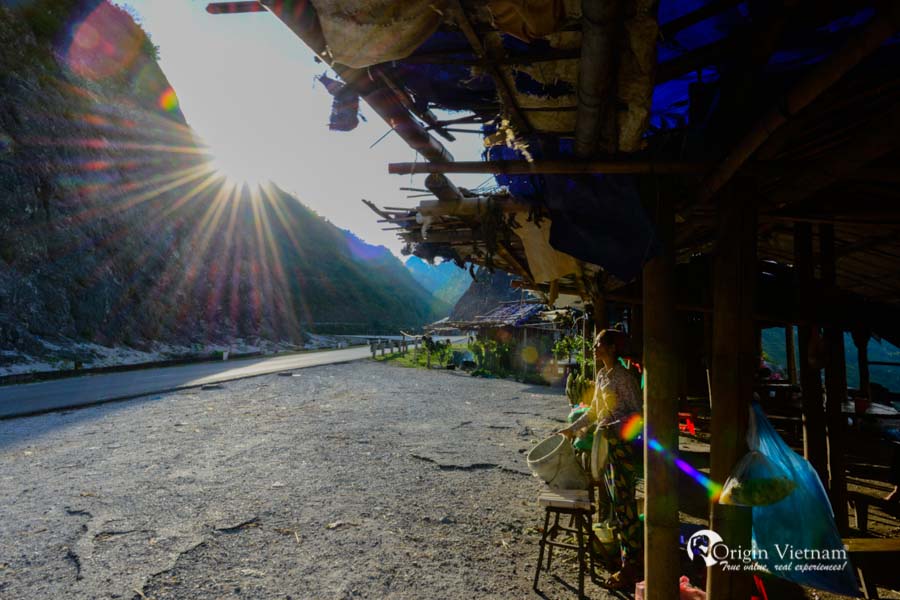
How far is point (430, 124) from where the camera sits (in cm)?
321

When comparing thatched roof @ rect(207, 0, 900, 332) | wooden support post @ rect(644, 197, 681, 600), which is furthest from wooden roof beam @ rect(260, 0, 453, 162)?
wooden support post @ rect(644, 197, 681, 600)

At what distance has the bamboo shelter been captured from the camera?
5.84 ft

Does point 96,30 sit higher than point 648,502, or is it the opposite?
point 96,30

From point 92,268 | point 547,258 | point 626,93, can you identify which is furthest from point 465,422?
point 92,268

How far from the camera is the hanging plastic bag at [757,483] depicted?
8.27ft

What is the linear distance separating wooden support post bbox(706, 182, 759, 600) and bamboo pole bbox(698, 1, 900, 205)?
0.32 m

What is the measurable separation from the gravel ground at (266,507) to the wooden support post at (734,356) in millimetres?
1499

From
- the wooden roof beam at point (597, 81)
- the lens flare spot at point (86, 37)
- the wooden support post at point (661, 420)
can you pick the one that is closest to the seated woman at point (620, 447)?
the wooden support post at point (661, 420)

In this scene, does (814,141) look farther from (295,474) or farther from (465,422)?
(465,422)

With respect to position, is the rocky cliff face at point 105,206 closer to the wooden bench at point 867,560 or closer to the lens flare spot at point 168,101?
the lens flare spot at point 168,101

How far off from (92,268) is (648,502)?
2776cm

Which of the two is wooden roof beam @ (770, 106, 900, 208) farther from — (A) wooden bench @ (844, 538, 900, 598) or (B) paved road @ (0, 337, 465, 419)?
(B) paved road @ (0, 337, 465, 419)

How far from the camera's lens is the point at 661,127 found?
3.02m

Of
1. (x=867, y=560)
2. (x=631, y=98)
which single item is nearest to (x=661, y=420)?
(x=867, y=560)
